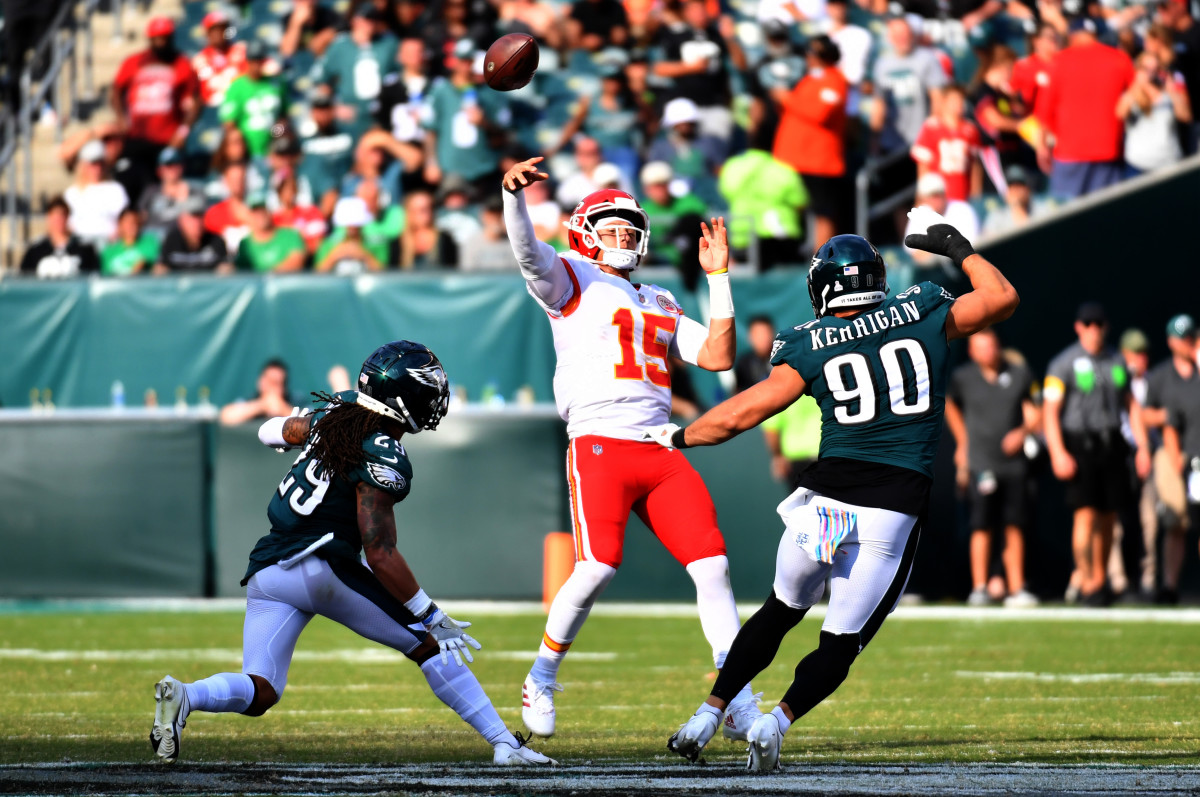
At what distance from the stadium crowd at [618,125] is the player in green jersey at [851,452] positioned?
29.0 ft

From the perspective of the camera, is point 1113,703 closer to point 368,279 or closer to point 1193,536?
point 1193,536

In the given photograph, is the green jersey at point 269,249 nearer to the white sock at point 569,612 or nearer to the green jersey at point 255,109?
the green jersey at point 255,109

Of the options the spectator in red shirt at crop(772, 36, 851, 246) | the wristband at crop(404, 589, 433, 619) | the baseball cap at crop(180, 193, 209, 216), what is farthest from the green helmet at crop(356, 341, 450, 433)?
the baseball cap at crop(180, 193, 209, 216)

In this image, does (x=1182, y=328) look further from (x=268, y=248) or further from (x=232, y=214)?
(x=232, y=214)

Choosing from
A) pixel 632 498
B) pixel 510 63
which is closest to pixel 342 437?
pixel 632 498

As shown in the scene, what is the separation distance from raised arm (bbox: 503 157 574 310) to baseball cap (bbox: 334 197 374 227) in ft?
31.2

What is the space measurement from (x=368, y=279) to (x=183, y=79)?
4.23 meters

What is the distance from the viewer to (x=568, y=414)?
7.43 meters

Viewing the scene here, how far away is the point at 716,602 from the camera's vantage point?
686 centimetres

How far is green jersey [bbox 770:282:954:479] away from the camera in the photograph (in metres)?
6.04

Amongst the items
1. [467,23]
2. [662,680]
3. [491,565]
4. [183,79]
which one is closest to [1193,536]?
[491,565]

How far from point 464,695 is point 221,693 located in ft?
2.64

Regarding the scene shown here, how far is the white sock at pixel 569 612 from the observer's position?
6.99 m

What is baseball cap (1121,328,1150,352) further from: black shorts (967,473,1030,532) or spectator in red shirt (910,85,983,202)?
spectator in red shirt (910,85,983,202)
